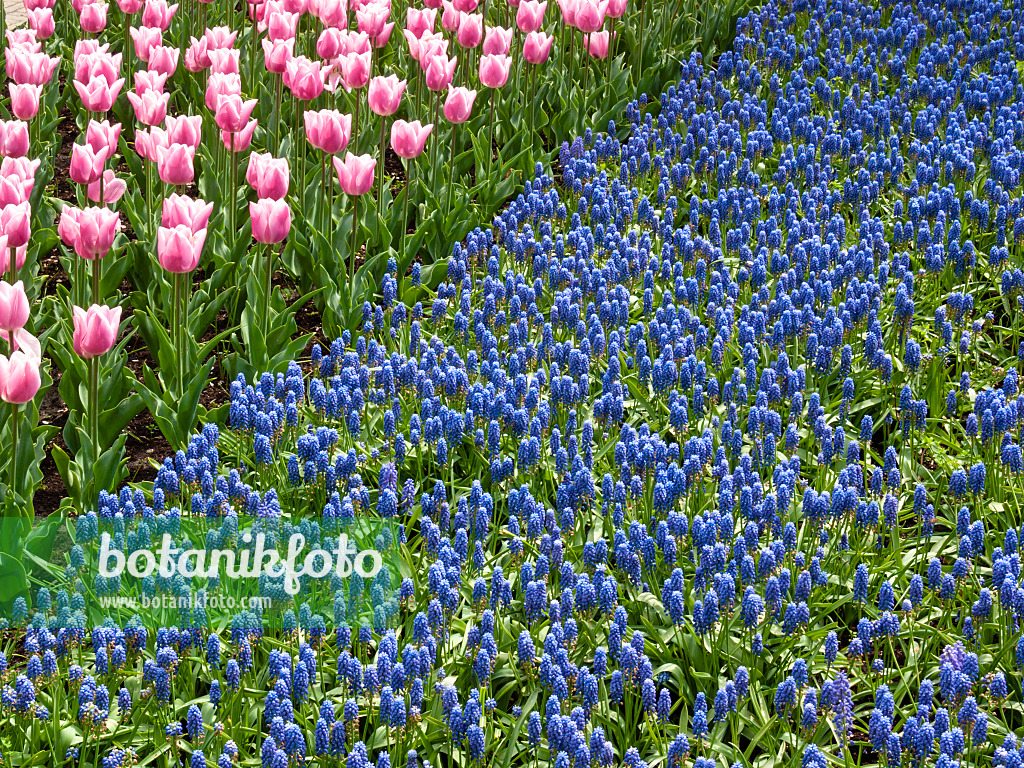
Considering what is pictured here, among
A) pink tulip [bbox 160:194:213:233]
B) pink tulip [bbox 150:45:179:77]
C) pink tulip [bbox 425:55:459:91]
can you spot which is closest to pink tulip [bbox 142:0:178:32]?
pink tulip [bbox 150:45:179:77]

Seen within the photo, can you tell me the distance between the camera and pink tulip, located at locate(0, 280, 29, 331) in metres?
3.25

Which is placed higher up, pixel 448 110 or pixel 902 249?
pixel 448 110

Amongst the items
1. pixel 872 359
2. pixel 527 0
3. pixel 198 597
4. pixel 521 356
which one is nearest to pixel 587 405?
pixel 521 356

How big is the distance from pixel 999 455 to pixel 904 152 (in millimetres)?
3245

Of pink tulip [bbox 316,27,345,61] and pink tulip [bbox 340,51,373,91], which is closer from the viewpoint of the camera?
pink tulip [bbox 340,51,373,91]

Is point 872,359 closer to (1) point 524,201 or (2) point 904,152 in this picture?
(1) point 524,201

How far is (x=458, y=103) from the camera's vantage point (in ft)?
18.0

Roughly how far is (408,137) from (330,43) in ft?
2.70

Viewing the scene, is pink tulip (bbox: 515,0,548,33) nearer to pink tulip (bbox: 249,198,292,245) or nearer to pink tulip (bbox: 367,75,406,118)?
pink tulip (bbox: 367,75,406,118)

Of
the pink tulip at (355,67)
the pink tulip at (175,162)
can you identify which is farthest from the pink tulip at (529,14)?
the pink tulip at (175,162)

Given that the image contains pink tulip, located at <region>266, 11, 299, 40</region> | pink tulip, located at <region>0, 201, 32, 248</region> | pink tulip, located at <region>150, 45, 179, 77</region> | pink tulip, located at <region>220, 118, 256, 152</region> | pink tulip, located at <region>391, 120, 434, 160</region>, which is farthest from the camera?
pink tulip, located at <region>266, 11, 299, 40</region>

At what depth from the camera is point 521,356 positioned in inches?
166

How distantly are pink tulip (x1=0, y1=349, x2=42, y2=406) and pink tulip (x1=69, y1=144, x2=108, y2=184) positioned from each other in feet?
4.51

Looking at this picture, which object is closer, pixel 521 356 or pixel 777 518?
pixel 777 518
